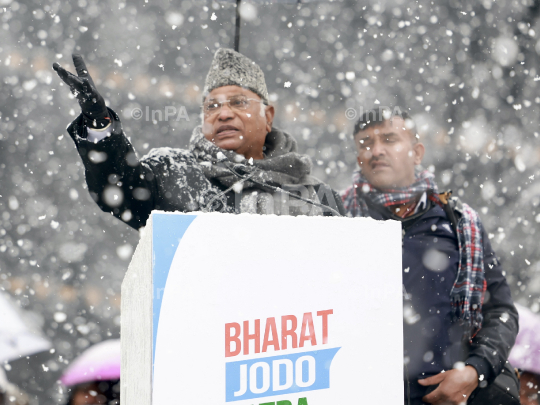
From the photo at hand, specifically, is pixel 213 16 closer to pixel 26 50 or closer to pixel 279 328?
pixel 26 50

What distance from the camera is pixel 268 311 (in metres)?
0.34

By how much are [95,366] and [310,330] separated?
4.17 ft

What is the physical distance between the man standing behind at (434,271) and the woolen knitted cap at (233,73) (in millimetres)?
416

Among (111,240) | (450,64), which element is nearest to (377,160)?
(450,64)

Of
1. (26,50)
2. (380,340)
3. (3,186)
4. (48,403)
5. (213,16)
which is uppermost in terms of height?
(213,16)

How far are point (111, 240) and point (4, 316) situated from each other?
37cm

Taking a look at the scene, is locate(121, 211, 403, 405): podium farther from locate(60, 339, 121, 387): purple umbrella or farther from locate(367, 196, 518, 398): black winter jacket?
locate(367, 196, 518, 398): black winter jacket

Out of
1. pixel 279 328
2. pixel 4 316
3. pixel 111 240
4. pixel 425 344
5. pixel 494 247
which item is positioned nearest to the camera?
pixel 279 328

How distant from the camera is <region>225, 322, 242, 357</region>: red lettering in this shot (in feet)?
1.08

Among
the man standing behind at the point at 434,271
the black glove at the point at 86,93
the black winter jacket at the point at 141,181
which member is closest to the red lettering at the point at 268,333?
the black glove at the point at 86,93

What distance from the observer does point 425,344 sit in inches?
61.7

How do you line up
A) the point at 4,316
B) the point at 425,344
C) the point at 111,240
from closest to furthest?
the point at 4,316
the point at 111,240
the point at 425,344

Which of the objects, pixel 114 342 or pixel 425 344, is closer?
pixel 114 342

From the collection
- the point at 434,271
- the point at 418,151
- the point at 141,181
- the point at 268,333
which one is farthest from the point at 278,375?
the point at 418,151
